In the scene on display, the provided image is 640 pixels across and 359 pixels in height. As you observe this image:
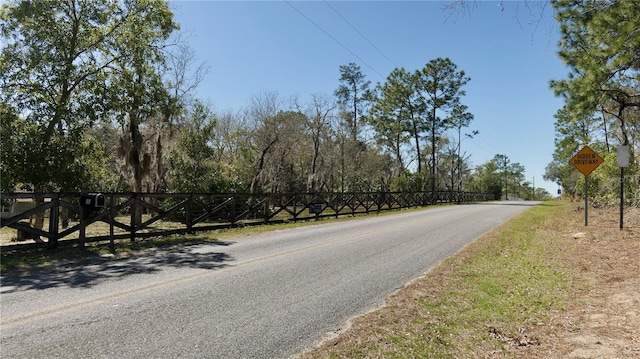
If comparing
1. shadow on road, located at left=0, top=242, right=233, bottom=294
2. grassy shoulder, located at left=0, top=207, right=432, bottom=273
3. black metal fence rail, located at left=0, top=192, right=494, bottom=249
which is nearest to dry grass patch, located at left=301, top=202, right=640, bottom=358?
shadow on road, located at left=0, top=242, right=233, bottom=294

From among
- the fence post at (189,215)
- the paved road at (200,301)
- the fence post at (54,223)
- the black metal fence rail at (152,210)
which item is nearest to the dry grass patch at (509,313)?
the paved road at (200,301)

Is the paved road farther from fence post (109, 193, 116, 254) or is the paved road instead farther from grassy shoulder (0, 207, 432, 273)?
fence post (109, 193, 116, 254)

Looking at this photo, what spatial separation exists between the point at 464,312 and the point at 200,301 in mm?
3213

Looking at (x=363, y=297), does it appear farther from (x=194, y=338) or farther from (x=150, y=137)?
(x=150, y=137)

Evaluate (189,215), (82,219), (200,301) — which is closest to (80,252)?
(82,219)

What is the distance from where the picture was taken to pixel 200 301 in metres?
4.55

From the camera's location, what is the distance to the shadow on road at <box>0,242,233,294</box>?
5.41 meters

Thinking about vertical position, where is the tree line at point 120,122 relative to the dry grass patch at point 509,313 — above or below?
above

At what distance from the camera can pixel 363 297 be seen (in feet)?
16.1

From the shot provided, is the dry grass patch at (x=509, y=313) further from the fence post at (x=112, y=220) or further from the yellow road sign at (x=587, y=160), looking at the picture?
the yellow road sign at (x=587, y=160)

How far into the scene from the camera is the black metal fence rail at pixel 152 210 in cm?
791

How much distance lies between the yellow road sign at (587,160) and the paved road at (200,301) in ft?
27.8

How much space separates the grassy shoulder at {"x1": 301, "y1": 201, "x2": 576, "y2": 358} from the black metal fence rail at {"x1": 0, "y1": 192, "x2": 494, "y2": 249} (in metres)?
6.77

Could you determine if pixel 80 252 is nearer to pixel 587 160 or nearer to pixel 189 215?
pixel 189 215
